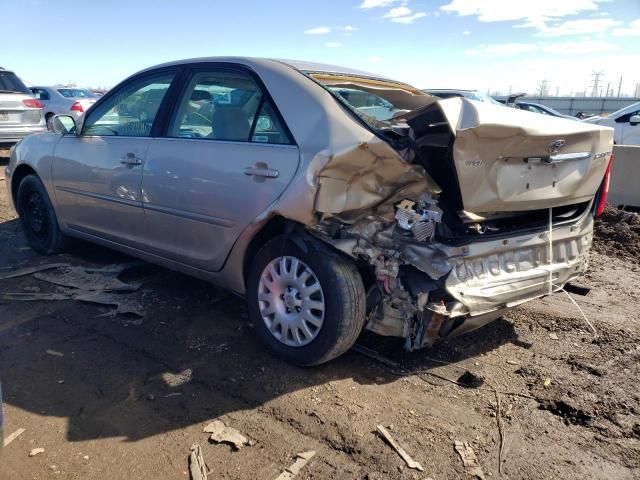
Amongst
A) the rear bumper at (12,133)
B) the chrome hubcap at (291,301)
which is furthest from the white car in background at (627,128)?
the rear bumper at (12,133)

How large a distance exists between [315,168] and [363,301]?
0.78 meters

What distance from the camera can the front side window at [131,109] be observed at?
4047 millimetres

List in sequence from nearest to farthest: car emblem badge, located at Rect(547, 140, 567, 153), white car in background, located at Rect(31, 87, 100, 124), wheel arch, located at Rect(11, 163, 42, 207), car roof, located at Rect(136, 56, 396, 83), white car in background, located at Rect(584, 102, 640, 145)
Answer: car emblem badge, located at Rect(547, 140, 567, 153) < car roof, located at Rect(136, 56, 396, 83) < wheel arch, located at Rect(11, 163, 42, 207) < white car in background, located at Rect(584, 102, 640, 145) < white car in background, located at Rect(31, 87, 100, 124)

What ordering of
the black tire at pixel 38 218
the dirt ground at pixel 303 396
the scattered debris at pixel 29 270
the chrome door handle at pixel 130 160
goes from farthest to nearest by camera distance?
the black tire at pixel 38 218
the scattered debris at pixel 29 270
the chrome door handle at pixel 130 160
the dirt ground at pixel 303 396

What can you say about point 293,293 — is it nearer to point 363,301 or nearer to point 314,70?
point 363,301

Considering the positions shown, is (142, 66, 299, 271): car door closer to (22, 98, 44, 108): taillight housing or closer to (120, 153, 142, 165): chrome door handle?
(120, 153, 142, 165): chrome door handle

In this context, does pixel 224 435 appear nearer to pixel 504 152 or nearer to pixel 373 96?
pixel 504 152

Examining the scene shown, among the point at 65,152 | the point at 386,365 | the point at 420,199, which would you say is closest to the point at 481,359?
the point at 386,365

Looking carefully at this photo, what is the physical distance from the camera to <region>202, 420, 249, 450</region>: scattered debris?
2.57 m

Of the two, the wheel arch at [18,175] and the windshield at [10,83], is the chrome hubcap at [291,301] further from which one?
the windshield at [10,83]

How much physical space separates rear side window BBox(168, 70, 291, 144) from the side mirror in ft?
4.80

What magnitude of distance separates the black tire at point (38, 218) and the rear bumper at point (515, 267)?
12.8ft

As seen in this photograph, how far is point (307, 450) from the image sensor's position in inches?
99.2

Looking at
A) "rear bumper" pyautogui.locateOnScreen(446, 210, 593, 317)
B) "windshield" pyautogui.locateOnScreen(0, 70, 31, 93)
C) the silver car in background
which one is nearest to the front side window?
"rear bumper" pyautogui.locateOnScreen(446, 210, 593, 317)
